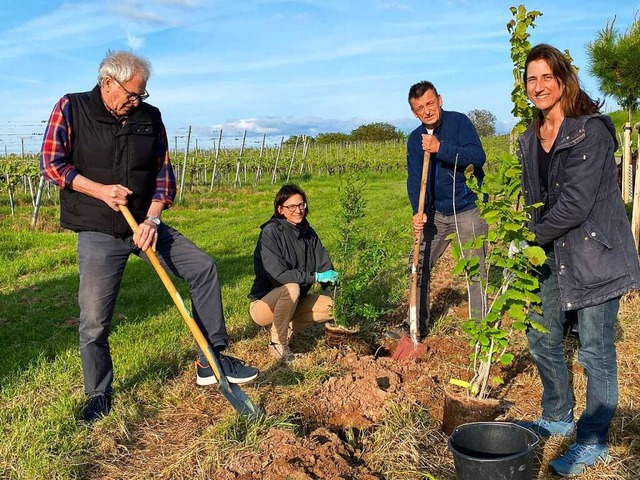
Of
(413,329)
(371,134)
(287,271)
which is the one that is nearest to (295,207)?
(287,271)

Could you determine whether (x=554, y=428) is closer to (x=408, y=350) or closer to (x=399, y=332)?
(x=408, y=350)

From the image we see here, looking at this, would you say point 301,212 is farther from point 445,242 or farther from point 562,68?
point 562,68

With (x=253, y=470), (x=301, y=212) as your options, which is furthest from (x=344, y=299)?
(x=253, y=470)

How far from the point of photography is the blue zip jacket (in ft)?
14.9

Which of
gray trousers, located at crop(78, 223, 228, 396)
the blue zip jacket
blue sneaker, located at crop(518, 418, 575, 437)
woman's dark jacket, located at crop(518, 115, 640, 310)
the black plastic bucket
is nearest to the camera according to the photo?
the black plastic bucket

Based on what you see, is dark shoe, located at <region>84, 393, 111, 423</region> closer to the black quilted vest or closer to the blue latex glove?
the black quilted vest

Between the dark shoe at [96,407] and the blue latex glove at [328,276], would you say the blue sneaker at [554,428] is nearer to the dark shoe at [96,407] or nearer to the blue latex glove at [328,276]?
the blue latex glove at [328,276]

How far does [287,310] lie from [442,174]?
1578 millimetres

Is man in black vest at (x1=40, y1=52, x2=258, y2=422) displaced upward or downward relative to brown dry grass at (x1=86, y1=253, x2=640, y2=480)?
Answer: upward

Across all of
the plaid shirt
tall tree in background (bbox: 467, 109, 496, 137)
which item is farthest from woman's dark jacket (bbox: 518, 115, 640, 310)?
tall tree in background (bbox: 467, 109, 496, 137)

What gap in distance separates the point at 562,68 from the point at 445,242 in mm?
2155

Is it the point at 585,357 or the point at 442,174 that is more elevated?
the point at 442,174

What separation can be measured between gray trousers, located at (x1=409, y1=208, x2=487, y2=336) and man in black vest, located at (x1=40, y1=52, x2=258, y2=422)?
1987 millimetres

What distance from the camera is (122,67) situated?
3.35 meters
